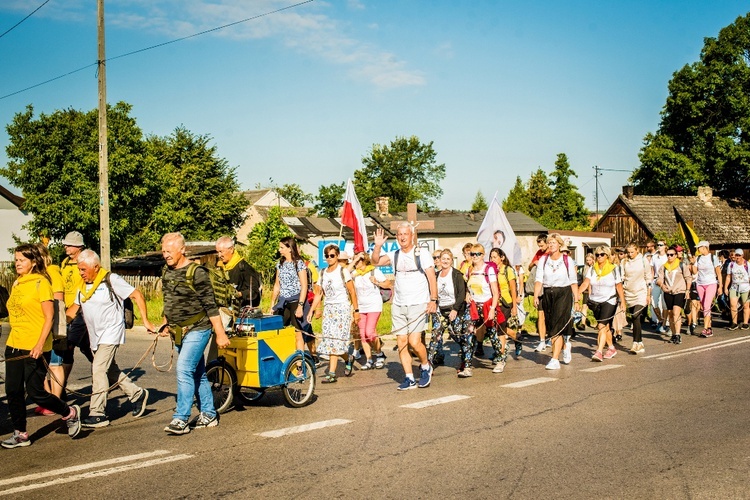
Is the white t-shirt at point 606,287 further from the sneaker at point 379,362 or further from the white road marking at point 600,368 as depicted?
the sneaker at point 379,362

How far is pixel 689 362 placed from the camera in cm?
1184

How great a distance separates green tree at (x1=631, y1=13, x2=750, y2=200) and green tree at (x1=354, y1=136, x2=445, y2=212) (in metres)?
40.4

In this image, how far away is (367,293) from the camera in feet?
37.3

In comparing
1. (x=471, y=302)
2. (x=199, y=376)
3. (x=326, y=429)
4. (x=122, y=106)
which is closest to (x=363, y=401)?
(x=326, y=429)

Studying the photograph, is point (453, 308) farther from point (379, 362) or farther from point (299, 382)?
point (299, 382)

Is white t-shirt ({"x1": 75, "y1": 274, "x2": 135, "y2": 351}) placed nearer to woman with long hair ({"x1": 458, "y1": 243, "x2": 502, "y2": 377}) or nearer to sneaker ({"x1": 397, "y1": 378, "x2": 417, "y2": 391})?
sneaker ({"x1": 397, "y1": 378, "x2": 417, "y2": 391})

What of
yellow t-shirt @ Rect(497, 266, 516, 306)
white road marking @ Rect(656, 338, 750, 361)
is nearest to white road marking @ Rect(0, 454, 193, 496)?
Answer: yellow t-shirt @ Rect(497, 266, 516, 306)

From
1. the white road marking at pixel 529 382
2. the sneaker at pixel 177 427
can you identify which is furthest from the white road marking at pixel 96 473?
the white road marking at pixel 529 382

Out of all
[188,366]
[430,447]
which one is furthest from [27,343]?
[430,447]

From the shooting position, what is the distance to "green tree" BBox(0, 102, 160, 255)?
44.4 meters

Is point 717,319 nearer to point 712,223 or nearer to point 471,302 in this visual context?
point 471,302

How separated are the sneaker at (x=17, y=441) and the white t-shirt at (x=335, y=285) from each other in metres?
4.87

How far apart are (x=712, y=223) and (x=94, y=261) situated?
175ft

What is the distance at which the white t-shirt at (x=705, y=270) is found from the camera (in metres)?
16.4
